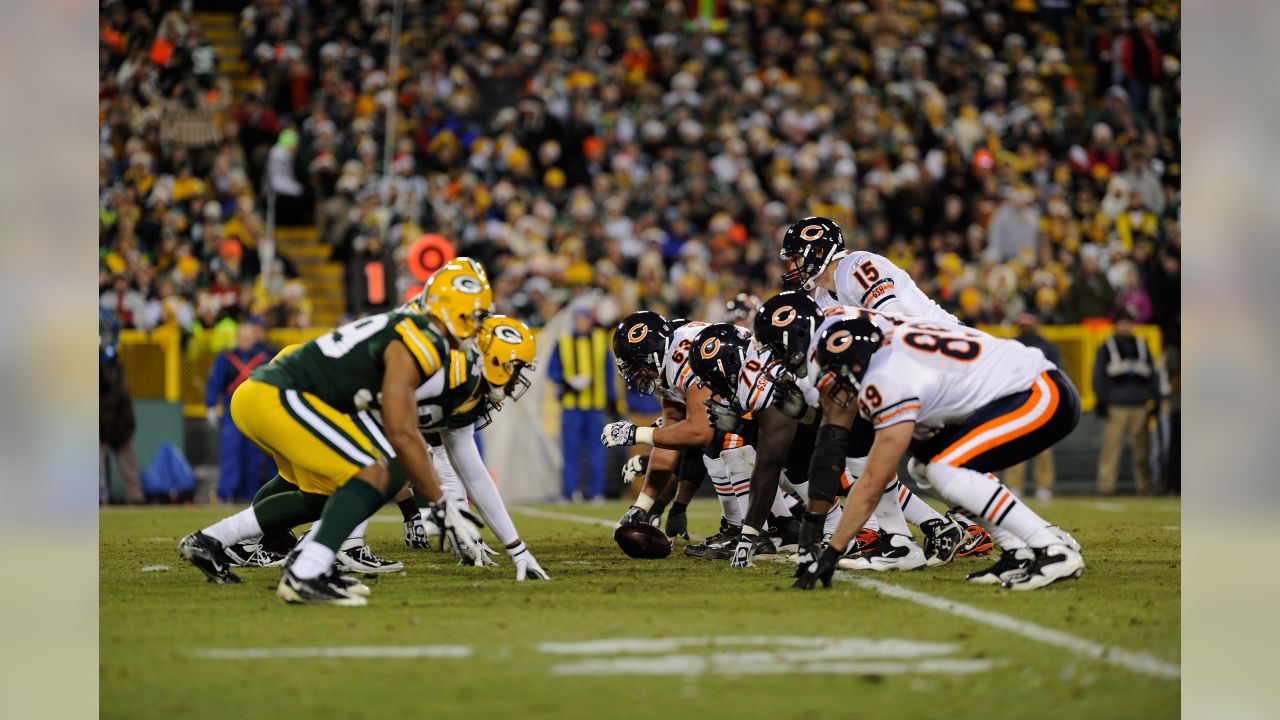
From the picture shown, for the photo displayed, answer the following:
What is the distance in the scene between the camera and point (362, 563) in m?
8.18

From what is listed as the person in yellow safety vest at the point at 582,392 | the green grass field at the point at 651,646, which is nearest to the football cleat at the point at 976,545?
the green grass field at the point at 651,646

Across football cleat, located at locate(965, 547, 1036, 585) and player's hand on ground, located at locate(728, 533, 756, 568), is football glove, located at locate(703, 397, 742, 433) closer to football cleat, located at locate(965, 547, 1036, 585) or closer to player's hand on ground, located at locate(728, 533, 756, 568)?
player's hand on ground, located at locate(728, 533, 756, 568)

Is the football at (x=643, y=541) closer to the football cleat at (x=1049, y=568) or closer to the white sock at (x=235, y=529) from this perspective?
the white sock at (x=235, y=529)

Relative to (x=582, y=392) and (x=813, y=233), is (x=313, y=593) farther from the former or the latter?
(x=582, y=392)

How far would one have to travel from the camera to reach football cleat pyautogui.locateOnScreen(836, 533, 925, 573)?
7.93 metres

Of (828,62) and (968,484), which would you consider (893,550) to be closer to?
(968,484)

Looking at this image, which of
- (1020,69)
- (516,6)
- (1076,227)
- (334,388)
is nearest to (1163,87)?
(1020,69)

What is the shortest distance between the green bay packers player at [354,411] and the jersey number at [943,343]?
2.07m

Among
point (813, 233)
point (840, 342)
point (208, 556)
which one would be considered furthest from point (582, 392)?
point (840, 342)

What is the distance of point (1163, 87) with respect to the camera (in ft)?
71.3

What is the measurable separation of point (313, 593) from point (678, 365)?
9.70 feet

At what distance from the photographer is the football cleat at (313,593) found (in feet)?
21.0
